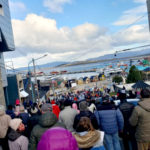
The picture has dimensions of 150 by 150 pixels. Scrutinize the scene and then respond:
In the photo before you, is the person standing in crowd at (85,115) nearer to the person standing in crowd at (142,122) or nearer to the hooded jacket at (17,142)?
the person standing in crowd at (142,122)

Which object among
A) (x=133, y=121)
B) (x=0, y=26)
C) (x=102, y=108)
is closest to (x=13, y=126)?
(x=102, y=108)

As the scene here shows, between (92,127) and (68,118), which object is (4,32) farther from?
(92,127)

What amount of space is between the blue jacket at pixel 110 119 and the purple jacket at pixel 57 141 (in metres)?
2.62

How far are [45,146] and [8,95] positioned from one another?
28.8 m

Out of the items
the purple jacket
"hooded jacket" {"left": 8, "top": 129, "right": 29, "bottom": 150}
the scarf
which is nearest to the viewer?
the purple jacket

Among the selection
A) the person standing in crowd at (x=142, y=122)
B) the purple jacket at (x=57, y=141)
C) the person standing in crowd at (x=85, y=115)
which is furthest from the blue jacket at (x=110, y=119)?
the purple jacket at (x=57, y=141)

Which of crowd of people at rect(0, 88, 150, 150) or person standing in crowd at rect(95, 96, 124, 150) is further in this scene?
person standing in crowd at rect(95, 96, 124, 150)

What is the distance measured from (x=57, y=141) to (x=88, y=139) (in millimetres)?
1515

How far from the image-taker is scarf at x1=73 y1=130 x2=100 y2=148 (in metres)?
3.34

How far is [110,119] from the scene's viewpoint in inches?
180

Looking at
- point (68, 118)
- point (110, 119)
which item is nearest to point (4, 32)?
point (68, 118)

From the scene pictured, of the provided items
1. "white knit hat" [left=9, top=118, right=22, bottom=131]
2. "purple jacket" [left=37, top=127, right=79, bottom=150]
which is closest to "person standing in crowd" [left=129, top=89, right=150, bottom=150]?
"white knit hat" [left=9, top=118, right=22, bottom=131]

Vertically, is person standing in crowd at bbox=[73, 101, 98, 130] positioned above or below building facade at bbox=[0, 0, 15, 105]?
below

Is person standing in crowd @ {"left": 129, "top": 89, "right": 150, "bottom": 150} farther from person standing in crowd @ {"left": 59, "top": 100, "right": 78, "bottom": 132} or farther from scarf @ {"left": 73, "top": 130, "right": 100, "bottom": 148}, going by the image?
person standing in crowd @ {"left": 59, "top": 100, "right": 78, "bottom": 132}
